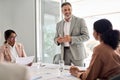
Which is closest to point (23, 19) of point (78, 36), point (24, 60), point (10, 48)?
point (10, 48)

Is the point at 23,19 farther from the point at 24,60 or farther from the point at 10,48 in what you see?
the point at 24,60

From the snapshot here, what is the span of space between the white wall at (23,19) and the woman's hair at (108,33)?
3.51 meters

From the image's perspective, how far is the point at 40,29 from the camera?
560 centimetres

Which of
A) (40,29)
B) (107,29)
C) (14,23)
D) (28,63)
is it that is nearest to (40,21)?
(40,29)

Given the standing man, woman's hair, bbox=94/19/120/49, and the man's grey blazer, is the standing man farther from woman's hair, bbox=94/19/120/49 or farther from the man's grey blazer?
woman's hair, bbox=94/19/120/49

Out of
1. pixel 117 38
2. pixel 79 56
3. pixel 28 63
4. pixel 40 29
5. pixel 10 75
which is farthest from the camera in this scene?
pixel 40 29

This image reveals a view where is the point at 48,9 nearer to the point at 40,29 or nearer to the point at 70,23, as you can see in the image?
the point at 40,29

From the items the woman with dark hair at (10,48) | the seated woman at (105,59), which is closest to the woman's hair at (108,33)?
the seated woman at (105,59)

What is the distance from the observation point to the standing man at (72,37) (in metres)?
3.28

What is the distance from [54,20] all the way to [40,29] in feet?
1.51

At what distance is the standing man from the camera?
3.28 m

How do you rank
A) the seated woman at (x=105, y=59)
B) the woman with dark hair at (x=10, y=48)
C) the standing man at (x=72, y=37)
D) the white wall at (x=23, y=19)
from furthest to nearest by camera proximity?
the white wall at (x=23, y=19)
the woman with dark hair at (x=10, y=48)
the standing man at (x=72, y=37)
the seated woman at (x=105, y=59)

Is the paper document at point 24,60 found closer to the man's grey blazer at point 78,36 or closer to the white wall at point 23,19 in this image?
the man's grey blazer at point 78,36

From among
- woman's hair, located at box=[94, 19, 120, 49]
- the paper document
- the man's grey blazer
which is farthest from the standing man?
woman's hair, located at box=[94, 19, 120, 49]
